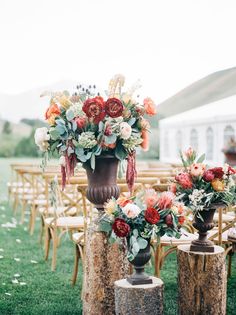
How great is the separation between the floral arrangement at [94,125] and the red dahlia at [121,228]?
1.22 ft

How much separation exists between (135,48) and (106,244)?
476 centimetres

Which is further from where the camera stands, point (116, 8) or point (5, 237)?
point (116, 8)

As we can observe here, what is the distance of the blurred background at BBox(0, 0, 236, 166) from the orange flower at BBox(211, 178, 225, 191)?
0.72 m

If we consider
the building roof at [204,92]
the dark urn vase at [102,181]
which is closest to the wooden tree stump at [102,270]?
the dark urn vase at [102,181]

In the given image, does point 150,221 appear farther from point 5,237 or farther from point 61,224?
point 5,237

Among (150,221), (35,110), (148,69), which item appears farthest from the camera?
(35,110)

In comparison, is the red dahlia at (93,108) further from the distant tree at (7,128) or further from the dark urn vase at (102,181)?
the distant tree at (7,128)

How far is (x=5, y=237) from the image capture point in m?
5.96

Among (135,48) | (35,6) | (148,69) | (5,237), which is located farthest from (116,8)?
(5,237)

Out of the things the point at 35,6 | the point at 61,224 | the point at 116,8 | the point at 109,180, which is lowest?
the point at 61,224

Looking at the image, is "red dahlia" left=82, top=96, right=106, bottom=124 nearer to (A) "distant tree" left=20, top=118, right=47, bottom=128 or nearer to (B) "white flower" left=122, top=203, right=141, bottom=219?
(B) "white flower" left=122, top=203, right=141, bottom=219

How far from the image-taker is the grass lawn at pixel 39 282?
359 centimetres

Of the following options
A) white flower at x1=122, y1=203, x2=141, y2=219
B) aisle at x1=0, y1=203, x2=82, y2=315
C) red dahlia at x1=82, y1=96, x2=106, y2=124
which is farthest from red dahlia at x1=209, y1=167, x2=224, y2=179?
aisle at x1=0, y1=203, x2=82, y2=315

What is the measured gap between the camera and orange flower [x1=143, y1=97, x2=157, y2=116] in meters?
2.98
